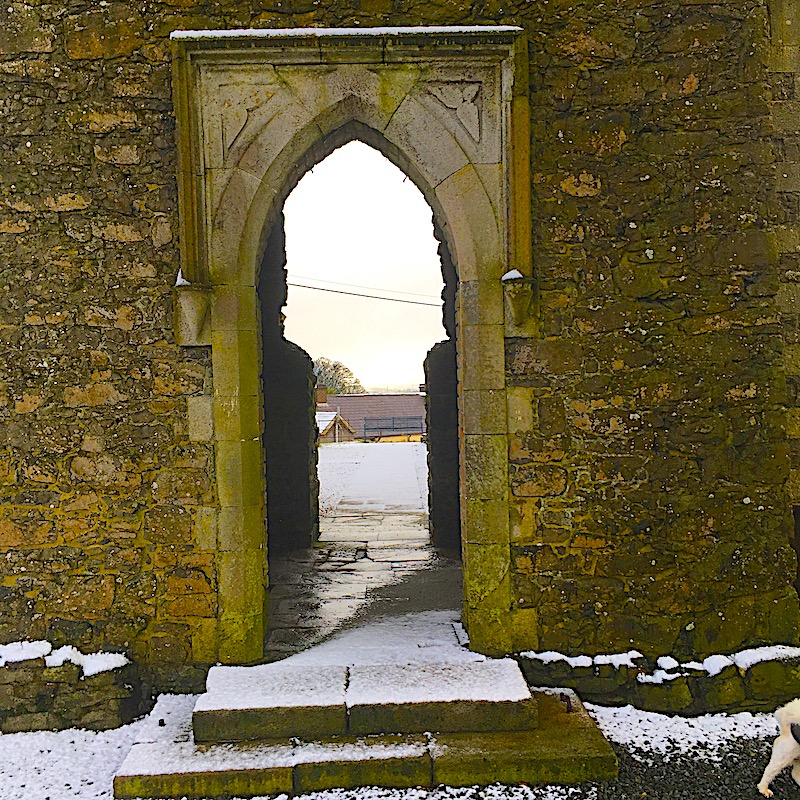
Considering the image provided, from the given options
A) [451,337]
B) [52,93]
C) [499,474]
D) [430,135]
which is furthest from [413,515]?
[52,93]

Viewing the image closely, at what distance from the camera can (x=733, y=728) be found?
4.16 metres

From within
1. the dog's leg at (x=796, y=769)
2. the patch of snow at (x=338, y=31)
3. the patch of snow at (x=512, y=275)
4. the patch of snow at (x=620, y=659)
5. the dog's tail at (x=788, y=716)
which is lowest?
the dog's leg at (x=796, y=769)

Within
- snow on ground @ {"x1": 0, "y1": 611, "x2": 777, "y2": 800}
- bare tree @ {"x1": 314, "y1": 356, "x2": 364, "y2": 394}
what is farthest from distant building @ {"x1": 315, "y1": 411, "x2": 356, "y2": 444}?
snow on ground @ {"x1": 0, "y1": 611, "x2": 777, "y2": 800}

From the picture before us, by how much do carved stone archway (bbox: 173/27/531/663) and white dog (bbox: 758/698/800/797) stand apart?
1559mm

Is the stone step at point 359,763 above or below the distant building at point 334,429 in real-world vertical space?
below

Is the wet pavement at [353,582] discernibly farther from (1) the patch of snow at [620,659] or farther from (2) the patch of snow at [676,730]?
(2) the patch of snow at [676,730]

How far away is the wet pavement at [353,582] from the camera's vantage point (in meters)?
5.07

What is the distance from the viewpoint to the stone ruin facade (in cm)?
426

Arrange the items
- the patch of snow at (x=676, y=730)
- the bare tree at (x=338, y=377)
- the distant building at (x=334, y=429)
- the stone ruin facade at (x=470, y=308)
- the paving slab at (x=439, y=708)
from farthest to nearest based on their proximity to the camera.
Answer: the bare tree at (x=338, y=377), the distant building at (x=334, y=429), the stone ruin facade at (x=470, y=308), the patch of snow at (x=676, y=730), the paving slab at (x=439, y=708)

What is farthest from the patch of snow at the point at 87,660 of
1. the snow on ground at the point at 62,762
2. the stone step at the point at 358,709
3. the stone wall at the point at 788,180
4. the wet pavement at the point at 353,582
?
the stone wall at the point at 788,180

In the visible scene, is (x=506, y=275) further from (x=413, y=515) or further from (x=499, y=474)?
(x=413, y=515)

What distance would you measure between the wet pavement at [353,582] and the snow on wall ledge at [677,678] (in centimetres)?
112

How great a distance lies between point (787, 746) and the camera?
3.30 m

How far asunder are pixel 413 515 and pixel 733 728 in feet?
17.9
